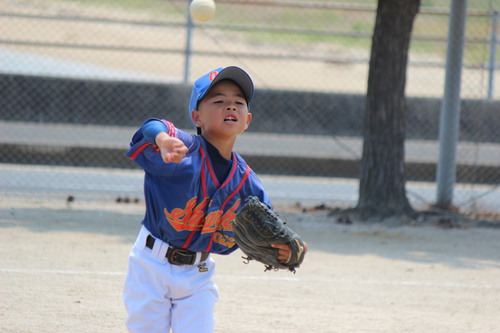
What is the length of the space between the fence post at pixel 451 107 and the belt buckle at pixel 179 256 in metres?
6.87

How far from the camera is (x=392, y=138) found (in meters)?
8.93

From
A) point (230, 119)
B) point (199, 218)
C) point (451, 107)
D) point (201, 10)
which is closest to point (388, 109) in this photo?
point (451, 107)

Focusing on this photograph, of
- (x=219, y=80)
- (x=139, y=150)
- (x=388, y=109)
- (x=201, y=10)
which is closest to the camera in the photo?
(x=139, y=150)

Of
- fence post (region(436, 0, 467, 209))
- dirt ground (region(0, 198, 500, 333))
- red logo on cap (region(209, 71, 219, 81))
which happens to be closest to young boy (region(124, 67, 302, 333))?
red logo on cap (region(209, 71, 219, 81))

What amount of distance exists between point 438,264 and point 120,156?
5187 millimetres

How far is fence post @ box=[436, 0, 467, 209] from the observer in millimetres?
9719

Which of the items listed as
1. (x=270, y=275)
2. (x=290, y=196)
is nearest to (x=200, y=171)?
(x=270, y=275)

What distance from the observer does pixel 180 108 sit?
11.0 m

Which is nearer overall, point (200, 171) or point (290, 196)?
point (200, 171)

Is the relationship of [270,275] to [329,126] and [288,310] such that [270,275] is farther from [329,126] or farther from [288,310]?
[329,126]

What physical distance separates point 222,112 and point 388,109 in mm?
5696

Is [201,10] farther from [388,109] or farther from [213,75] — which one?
[388,109]

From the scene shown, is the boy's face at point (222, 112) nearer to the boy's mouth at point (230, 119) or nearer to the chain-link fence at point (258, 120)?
the boy's mouth at point (230, 119)

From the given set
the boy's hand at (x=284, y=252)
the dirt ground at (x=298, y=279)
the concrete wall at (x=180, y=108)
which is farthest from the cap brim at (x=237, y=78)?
the concrete wall at (x=180, y=108)
